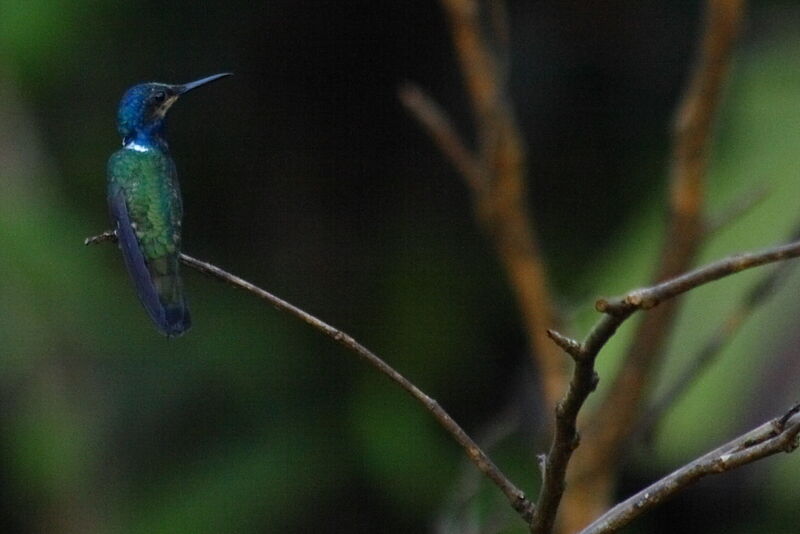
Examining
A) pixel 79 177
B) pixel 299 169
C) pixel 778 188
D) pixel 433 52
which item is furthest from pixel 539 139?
pixel 79 177

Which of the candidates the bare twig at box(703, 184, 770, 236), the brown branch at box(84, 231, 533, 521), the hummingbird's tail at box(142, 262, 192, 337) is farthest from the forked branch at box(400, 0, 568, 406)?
the brown branch at box(84, 231, 533, 521)

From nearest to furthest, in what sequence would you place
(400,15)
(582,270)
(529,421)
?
(529,421) → (582,270) → (400,15)

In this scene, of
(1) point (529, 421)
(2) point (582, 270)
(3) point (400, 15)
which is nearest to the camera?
(1) point (529, 421)

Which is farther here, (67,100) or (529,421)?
(67,100)

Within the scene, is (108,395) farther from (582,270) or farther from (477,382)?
(582,270)

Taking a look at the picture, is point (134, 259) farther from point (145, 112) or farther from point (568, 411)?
point (568, 411)

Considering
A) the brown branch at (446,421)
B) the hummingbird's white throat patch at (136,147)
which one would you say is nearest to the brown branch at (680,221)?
the hummingbird's white throat patch at (136,147)
